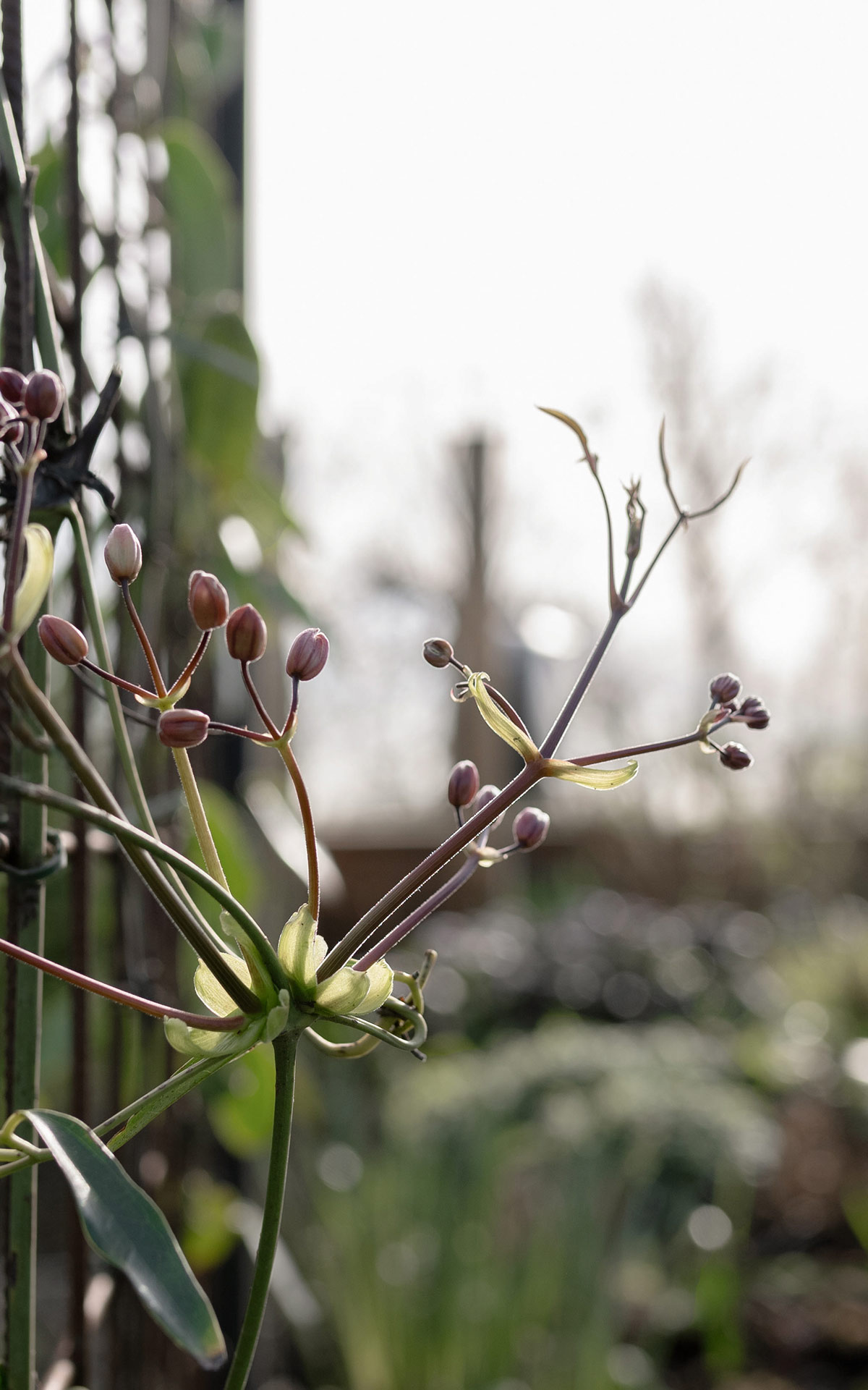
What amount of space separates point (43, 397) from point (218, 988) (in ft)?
0.35

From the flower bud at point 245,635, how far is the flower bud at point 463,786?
5 centimetres

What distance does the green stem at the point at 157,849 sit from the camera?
0.49 feet

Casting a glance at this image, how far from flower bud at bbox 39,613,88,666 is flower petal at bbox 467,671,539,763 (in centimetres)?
7

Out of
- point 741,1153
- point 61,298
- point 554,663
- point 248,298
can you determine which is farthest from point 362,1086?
point 554,663

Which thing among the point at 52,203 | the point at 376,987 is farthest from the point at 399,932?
the point at 52,203

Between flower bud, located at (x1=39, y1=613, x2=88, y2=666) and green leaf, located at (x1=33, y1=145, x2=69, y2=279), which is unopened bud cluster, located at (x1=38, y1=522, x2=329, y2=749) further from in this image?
green leaf, located at (x1=33, y1=145, x2=69, y2=279)

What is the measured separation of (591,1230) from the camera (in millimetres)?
1118

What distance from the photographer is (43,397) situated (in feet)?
0.59

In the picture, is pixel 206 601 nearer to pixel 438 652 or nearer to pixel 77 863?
pixel 438 652

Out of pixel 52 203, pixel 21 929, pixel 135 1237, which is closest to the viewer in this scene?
pixel 135 1237

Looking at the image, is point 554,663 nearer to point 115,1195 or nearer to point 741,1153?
point 741,1153

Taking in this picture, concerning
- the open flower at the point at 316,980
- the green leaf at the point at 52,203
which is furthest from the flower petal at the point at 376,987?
the green leaf at the point at 52,203

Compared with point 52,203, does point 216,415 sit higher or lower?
lower

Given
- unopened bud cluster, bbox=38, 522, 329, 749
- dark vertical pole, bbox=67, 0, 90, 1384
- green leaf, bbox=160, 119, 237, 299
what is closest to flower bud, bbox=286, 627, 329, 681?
unopened bud cluster, bbox=38, 522, 329, 749
